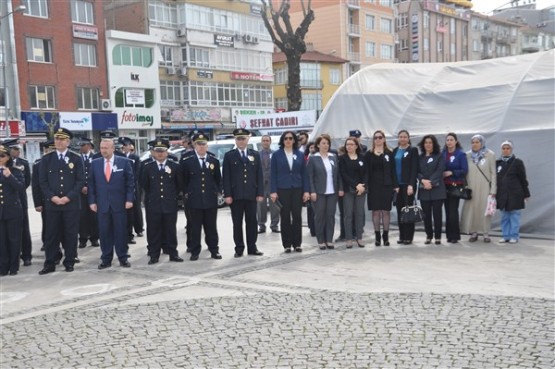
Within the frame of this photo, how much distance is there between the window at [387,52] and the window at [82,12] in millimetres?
38273

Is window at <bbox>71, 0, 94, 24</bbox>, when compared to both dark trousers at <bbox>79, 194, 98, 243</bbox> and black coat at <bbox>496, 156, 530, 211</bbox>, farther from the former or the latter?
black coat at <bbox>496, 156, 530, 211</bbox>

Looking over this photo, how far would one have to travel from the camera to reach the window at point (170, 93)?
162 ft

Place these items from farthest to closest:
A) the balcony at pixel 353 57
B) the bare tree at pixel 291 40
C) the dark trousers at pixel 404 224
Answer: the balcony at pixel 353 57 → the bare tree at pixel 291 40 → the dark trousers at pixel 404 224

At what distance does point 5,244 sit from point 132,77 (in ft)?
→ 129

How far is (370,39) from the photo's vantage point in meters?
69.8

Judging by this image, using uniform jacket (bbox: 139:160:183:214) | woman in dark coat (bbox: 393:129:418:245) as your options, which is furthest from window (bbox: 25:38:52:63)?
woman in dark coat (bbox: 393:129:418:245)

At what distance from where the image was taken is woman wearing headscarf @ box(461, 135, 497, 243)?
10.4 meters

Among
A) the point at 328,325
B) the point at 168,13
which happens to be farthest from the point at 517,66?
the point at 168,13

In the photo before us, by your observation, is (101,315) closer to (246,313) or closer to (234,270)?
(246,313)

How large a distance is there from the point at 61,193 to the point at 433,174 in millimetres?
6098

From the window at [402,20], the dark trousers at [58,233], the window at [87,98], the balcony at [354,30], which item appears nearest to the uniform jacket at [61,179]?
the dark trousers at [58,233]

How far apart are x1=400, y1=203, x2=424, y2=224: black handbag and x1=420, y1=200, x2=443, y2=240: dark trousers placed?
0.33 m

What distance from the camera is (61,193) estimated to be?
29.4 feet

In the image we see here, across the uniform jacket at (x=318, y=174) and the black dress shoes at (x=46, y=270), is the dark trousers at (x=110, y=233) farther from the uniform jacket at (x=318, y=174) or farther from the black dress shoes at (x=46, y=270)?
the uniform jacket at (x=318, y=174)
